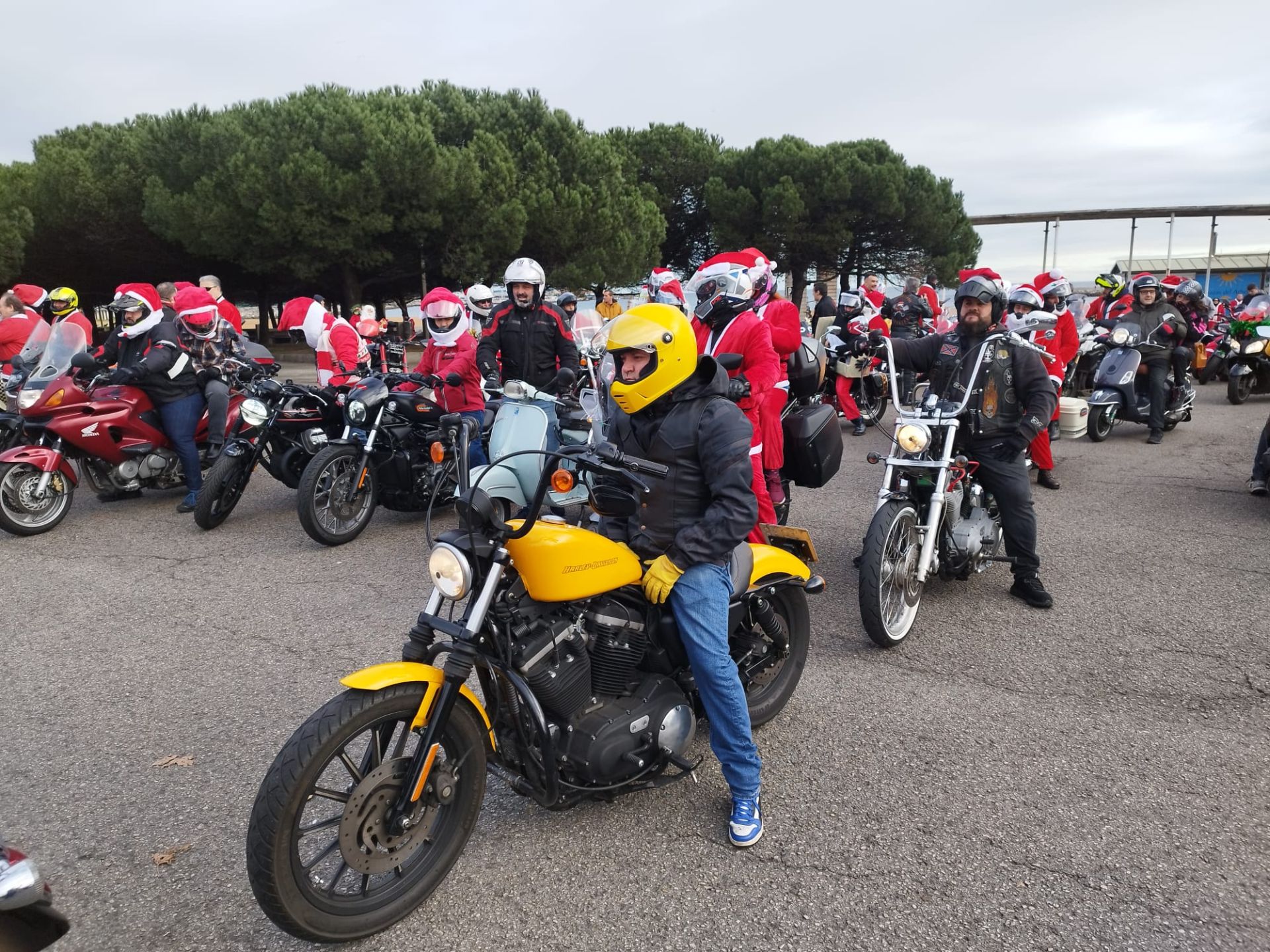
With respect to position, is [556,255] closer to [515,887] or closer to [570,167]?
[570,167]

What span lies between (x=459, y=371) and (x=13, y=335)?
6.26m

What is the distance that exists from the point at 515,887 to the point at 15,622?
13.6ft

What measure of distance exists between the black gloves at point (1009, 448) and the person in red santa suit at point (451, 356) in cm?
422

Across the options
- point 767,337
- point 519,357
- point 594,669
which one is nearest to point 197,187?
point 519,357

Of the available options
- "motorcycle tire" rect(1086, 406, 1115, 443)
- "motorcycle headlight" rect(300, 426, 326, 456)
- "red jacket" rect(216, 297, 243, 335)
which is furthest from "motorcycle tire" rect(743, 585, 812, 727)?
"red jacket" rect(216, 297, 243, 335)

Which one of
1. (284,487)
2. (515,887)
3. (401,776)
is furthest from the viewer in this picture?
(284,487)

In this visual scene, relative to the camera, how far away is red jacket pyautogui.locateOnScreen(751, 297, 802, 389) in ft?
19.2

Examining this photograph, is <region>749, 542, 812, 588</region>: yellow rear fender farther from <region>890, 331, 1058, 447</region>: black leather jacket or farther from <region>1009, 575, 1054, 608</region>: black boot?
<region>1009, 575, 1054, 608</region>: black boot

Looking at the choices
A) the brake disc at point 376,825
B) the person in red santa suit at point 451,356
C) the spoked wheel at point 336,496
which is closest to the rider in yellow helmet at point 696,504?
the brake disc at point 376,825

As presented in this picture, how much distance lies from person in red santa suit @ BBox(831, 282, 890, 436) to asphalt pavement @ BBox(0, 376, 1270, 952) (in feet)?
17.6

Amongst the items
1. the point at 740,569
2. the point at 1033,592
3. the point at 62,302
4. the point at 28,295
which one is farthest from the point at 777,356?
the point at 28,295

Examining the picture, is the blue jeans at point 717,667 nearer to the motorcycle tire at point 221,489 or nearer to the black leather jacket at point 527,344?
the black leather jacket at point 527,344

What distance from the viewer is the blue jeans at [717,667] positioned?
9.66 feet

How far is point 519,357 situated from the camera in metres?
7.64
